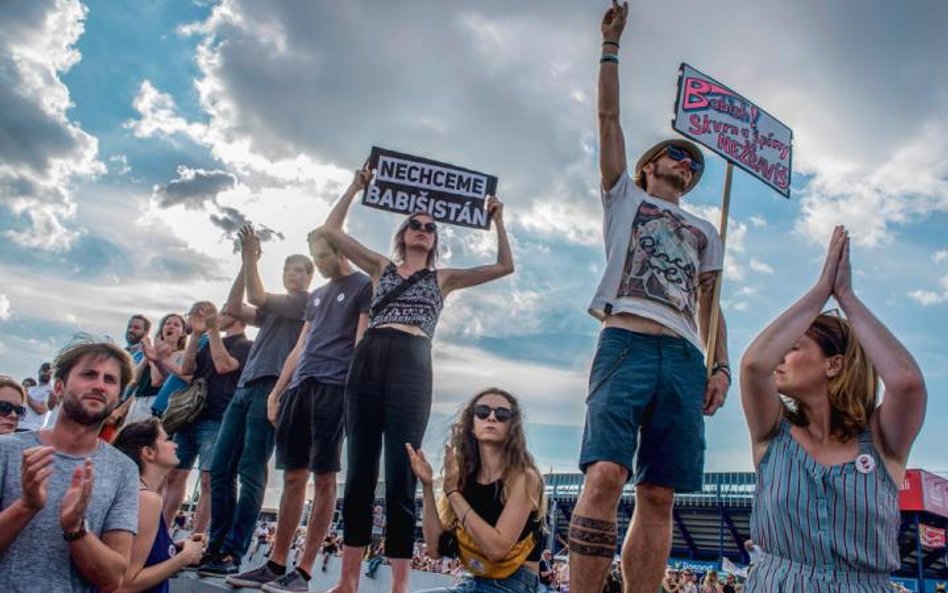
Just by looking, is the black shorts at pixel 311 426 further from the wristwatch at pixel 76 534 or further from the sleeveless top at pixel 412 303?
the wristwatch at pixel 76 534

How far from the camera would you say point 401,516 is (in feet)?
13.7

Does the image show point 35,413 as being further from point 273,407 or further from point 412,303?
point 412,303

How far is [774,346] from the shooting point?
8.05 feet

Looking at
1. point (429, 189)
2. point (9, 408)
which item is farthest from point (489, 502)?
point (9, 408)

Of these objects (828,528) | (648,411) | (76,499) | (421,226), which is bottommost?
(76,499)

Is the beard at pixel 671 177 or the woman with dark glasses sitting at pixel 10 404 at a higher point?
the beard at pixel 671 177

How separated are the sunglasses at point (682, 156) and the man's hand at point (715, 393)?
1.31 metres

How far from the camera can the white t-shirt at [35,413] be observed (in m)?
8.10

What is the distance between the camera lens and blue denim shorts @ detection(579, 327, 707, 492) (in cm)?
327

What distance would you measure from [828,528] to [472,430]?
242 centimetres

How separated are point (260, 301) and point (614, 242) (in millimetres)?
3274

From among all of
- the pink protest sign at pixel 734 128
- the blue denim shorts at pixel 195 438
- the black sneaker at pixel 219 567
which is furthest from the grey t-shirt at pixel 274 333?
the pink protest sign at pixel 734 128

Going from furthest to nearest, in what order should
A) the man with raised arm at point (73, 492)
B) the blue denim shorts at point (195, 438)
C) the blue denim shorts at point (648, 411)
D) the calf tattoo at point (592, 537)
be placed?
the blue denim shorts at point (195, 438) < the blue denim shorts at point (648, 411) < the calf tattoo at point (592, 537) < the man with raised arm at point (73, 492)

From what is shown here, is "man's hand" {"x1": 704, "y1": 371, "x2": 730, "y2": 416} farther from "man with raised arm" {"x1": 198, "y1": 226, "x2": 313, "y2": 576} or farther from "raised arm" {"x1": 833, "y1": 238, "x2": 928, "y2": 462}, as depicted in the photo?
"man with raised arm" {"x1": 198, "y1": 226, "x2": 313, "y2": 576}
